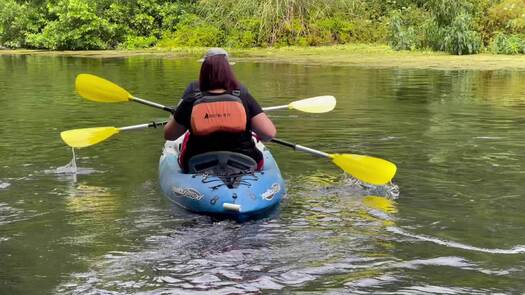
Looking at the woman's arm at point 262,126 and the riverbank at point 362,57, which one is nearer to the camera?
the woman's arm at point 262,126

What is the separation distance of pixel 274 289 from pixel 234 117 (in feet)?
4.77

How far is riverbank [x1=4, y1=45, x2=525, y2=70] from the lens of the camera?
16125 mm

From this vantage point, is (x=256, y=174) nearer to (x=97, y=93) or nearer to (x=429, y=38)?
(x=97, y=93)

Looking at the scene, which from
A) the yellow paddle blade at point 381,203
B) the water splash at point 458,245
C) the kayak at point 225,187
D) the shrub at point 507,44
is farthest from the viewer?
the shrub at point 507,44

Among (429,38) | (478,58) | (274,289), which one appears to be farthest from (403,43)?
(274,289)

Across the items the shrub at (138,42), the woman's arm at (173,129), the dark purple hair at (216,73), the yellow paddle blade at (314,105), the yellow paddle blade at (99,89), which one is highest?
the dark purple hair at (216,73)

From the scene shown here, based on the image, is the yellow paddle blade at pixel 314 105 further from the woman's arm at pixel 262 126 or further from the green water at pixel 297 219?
the woman's arm at pixel 262 126

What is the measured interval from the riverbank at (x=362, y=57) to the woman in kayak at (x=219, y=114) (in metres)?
11.5

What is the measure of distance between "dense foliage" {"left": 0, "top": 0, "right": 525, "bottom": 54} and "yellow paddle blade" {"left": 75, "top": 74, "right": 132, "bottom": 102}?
13.6m

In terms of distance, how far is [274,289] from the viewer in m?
3.33

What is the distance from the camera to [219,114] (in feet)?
14.8

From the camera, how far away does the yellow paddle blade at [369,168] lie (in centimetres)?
511

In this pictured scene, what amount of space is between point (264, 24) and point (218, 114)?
18.8 meters

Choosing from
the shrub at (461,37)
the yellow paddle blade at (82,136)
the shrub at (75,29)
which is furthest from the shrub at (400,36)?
the yellow paddle blade at (82,136)
